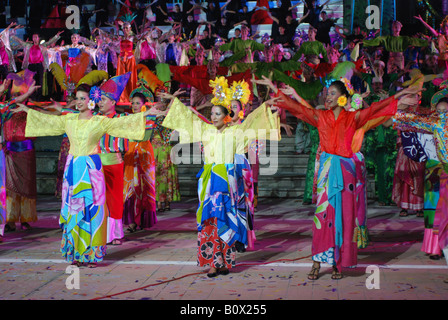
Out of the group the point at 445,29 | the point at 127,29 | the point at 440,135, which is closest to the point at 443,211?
the point at 440,135

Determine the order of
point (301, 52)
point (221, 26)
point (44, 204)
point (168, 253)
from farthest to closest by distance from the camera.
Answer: point (221, 26) → point (301, 52) → point (44, 204) → point (168, 253)

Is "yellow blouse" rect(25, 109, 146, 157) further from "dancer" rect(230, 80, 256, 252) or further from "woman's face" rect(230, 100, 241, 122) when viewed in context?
"woman's face" rect(230, 100, 241, 122)

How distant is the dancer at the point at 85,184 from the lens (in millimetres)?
5973

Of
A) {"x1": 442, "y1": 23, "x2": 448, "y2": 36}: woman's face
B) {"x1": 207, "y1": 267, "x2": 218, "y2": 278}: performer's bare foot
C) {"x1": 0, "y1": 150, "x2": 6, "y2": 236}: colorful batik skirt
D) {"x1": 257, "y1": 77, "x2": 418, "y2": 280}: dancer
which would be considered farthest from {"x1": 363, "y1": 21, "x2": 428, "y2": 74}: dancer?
{"x1": 207, "y1": 267, "x2": 218, "y2": 278}: performer's bare foot

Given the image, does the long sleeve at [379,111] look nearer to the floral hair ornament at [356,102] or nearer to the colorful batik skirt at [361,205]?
the floral hair ornament at [356,102]

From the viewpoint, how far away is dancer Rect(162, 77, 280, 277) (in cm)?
568

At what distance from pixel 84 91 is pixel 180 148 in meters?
5.55

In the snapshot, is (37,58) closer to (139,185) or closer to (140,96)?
(140,96)

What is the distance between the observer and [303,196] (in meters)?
10.6

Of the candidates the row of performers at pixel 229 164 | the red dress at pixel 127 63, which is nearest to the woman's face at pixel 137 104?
the row of performers at pixel 229 164

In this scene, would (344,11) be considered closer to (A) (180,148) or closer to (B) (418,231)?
(A) (180,148)

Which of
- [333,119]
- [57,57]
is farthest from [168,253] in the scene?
[57,57]

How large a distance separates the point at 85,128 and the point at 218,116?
1310mm

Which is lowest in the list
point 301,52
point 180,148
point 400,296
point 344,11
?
point 400,296
